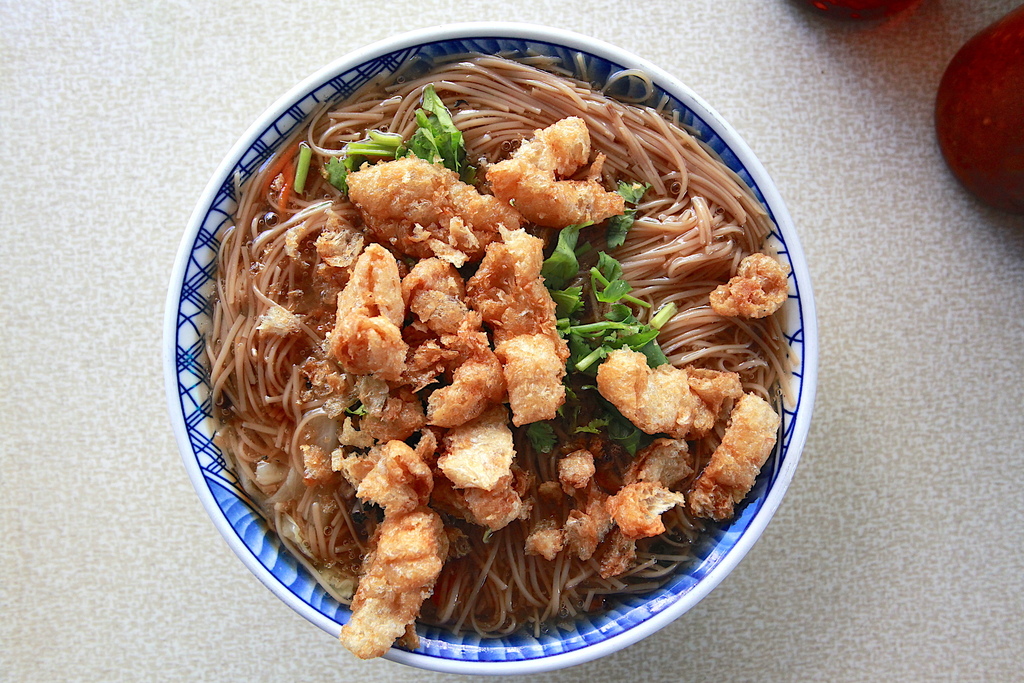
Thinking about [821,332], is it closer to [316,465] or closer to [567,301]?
[567,301]

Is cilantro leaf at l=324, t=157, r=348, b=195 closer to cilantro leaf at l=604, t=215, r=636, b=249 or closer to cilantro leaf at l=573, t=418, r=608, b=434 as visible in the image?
cilantro leaf at l=604, t=215, r=636, b=249

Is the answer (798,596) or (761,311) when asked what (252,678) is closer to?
(798,596)

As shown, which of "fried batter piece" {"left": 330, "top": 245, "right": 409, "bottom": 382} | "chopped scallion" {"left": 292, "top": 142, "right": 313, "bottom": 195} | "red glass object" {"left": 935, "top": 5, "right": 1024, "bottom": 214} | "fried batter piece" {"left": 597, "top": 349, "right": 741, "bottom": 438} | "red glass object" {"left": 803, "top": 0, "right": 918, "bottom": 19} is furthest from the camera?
"red glass object" {"left": 803, "top": 0, "right": 918, "bottom": 19}

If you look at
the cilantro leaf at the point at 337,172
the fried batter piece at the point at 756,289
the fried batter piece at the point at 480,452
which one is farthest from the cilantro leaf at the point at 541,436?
the cilantro leaf at the point at 337,172

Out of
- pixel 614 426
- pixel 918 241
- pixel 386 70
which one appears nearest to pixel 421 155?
pixel 386 70

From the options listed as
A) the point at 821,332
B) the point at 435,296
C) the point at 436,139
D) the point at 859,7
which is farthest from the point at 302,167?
the point at 859,7

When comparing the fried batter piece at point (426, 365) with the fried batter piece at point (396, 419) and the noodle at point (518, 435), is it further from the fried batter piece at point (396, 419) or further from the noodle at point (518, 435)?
the noodle at point (518, 435)

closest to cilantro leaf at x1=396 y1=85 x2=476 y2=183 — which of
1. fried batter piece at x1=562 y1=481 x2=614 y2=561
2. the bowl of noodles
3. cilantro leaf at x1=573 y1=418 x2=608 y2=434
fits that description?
the bowl of noodles
